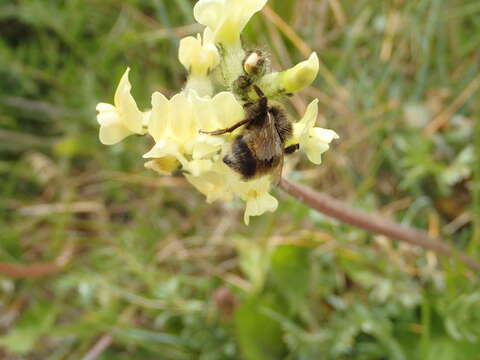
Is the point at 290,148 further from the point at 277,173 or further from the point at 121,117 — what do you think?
the point at 121,117

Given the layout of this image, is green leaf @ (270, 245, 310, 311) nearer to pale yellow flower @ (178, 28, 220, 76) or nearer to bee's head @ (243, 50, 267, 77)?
pale yellow flower @ (178, 28, 220, 76)

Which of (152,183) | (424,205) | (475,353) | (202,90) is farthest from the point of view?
(152,183)

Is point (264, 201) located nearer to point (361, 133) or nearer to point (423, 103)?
point (361, 133)

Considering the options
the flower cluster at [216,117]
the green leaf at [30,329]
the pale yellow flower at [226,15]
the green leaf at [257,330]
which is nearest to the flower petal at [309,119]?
the flower cluster at [216,117]

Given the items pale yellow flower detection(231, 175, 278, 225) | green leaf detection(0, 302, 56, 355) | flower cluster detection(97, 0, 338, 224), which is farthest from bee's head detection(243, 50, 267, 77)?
green leaf detection(0, 302, 56, 355)

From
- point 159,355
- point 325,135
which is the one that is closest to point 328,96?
point 159,355

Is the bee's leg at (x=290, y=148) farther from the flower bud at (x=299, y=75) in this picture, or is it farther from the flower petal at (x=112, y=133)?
the flower petal at (x=112, y=133)
